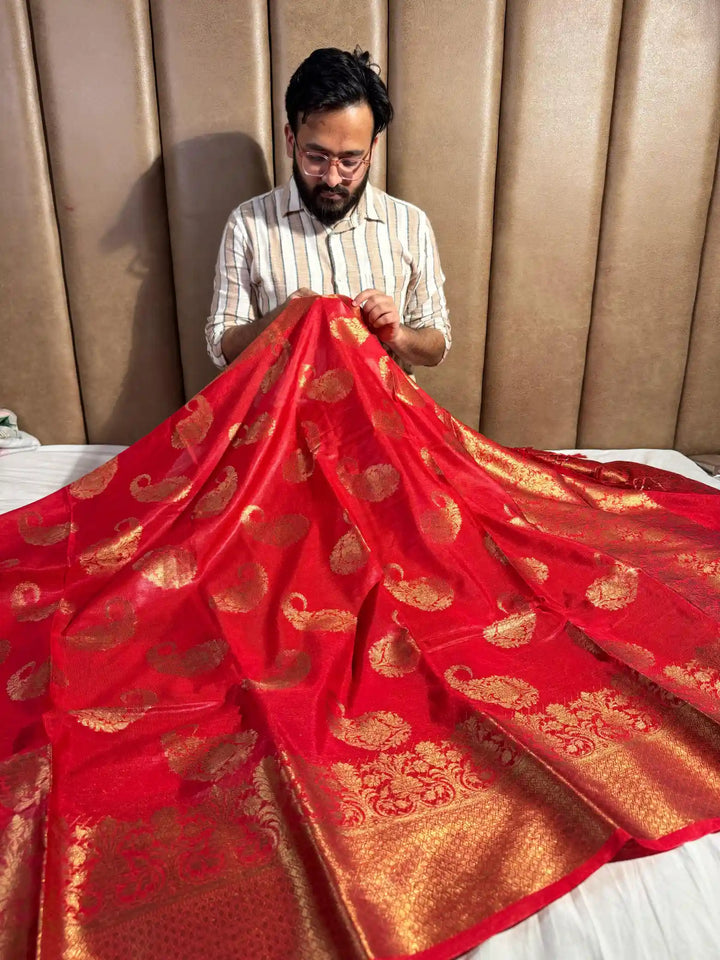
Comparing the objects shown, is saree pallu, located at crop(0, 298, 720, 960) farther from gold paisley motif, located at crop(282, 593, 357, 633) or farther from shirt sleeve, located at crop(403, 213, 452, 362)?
shirt sleeve, located at crop(403, 213, 452, 362)

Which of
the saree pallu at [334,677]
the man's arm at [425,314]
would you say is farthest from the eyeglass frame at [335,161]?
the saree pallu at [334,677]

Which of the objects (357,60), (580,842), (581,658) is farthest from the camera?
(357,60)

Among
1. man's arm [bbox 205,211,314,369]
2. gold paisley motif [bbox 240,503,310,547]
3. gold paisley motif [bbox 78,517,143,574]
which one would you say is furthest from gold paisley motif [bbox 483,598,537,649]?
man's arm [bbox 205,211,314,369]

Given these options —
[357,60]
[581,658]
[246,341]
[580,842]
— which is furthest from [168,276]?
[580,842]

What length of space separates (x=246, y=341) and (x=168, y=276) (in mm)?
383

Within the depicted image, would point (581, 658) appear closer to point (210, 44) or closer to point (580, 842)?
point (580, 842)

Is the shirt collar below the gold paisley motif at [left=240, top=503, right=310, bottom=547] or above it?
above

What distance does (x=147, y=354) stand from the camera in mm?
1739

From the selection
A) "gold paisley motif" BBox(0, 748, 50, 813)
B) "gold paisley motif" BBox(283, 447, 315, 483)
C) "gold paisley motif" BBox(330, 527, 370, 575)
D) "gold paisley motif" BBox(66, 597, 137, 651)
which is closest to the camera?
"gold paisley motif" BBox(0, 748, 50, 813)

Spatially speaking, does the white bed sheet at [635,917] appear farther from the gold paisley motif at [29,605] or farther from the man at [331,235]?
the man at [331,235]

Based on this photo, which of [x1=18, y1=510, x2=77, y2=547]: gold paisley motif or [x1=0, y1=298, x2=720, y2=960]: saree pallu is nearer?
[x1=0, y1=298, x2=720, y2=960]: saree pallu

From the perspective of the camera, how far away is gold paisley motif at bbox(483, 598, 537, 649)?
99cm

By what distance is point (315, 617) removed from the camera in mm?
1015

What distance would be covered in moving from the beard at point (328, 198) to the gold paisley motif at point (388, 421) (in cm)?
51
